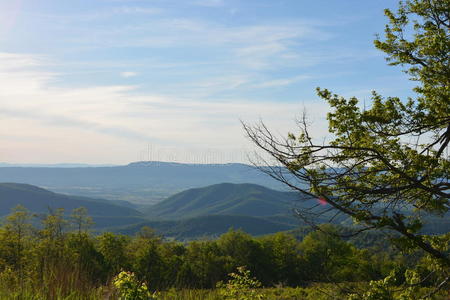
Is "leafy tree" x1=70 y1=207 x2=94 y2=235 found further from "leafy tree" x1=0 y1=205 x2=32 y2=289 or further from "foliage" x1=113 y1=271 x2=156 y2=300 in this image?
"foliage" x1=113 y1=271 x2=156 y2=300

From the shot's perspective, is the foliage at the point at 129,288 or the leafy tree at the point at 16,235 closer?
the foliage at the point at 129,288

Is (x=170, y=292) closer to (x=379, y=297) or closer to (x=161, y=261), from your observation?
(x=379, y=297)

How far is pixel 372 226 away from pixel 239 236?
71045 mm

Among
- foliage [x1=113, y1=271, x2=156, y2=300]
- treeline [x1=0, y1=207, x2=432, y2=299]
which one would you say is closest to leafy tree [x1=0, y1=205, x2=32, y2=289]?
treeline [x1=0, y1=207, x2=432, y2=299]

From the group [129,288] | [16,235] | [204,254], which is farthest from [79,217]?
[129,288]

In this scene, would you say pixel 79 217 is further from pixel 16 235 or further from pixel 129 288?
pixel 129 288

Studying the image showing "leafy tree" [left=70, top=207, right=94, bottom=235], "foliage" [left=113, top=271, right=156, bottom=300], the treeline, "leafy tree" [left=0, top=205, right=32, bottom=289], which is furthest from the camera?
"leafy tree" [left=70, top=207, right=94, bottom=235]

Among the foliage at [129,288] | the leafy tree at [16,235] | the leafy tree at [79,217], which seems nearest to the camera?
the foliage at [129,288]

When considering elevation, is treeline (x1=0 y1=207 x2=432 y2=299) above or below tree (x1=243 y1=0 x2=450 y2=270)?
below

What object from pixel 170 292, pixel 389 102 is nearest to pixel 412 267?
pixel 389 102

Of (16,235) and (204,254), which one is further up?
(16,235)

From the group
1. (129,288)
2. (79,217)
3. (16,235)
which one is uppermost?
(129,288)

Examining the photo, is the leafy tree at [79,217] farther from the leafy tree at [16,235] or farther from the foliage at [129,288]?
the foliage at [129,288]

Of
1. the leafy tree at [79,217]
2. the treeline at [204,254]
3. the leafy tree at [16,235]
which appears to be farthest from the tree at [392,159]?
the leafy tree at [79,217]
